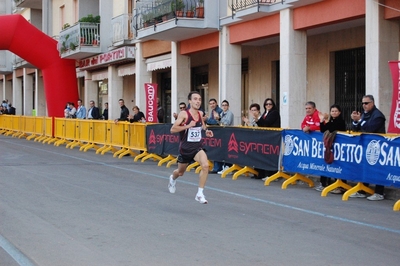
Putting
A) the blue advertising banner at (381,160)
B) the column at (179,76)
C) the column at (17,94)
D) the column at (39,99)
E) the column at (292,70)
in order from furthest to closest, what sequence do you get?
the column at (17,94)
the column at (39,99)
the column at (179,76)
the column at (292,70)
the blue advertising banner at (381,160)

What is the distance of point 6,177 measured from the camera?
1556cm

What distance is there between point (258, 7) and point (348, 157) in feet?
29.6

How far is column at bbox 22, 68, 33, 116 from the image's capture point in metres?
51.2

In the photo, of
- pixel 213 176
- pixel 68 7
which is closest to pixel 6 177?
pixel 213 176

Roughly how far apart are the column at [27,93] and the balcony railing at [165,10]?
24.9 metres

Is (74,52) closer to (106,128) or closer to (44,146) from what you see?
(44,146)

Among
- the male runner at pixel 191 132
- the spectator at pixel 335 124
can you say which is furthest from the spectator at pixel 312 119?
the male runner at pixel 191 132

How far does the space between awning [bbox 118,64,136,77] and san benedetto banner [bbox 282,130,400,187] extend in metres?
17.9

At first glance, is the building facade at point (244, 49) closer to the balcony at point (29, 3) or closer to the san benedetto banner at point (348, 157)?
the san benedetto banner at point (348, 157)

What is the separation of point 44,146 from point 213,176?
13.1 metres

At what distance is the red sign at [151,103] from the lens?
2325cm

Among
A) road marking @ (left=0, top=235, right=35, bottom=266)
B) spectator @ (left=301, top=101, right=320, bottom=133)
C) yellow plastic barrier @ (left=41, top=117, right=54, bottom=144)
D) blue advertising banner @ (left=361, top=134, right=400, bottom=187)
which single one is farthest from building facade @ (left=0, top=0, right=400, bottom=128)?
road marking @ (left=0, top=235, right=35, bottom=266)

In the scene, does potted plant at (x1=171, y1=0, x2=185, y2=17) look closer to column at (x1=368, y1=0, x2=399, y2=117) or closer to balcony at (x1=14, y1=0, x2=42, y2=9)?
column at (x1=368, y1=0, x2=399, y2=117)

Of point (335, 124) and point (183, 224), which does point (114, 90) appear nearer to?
point (335, 124)
